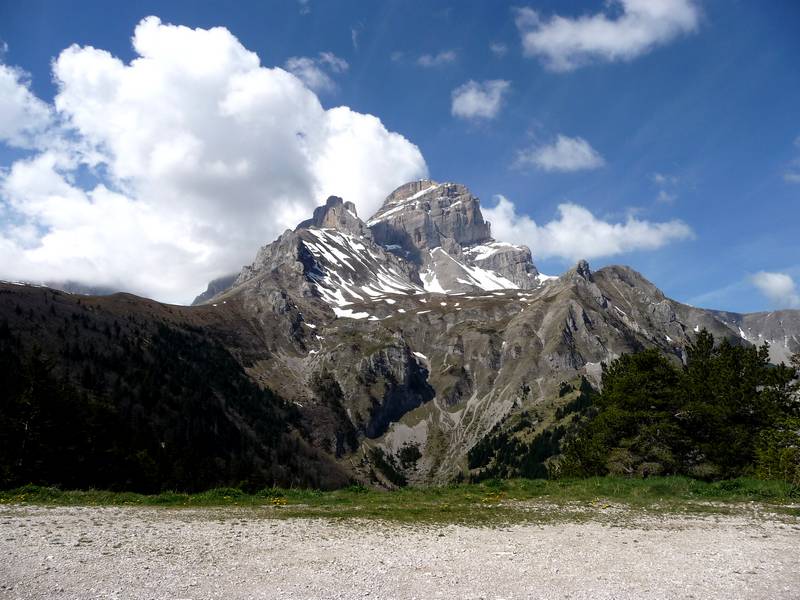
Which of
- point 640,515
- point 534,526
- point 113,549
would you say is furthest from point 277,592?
point 640,515

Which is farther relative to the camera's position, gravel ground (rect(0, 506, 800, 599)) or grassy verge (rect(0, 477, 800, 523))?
grassy verge (rect(0, 477, 800, 523))

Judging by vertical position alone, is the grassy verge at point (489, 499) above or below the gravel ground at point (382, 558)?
below

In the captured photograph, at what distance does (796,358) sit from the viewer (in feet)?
104

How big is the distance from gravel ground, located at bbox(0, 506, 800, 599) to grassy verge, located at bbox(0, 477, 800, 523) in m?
2.24

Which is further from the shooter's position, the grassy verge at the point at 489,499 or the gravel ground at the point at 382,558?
the grassy verge at the point at 489,499

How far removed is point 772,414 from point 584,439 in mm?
14459

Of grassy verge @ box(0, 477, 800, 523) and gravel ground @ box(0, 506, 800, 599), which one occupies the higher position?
gravel ground @ box(0, 506, 800, 599)

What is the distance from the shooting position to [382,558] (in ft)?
43.0

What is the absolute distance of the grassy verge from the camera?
2011 centimetres

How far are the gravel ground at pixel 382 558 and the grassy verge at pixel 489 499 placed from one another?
2243mm

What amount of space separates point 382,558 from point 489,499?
38.9 ft

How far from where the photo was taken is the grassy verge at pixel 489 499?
20109mm

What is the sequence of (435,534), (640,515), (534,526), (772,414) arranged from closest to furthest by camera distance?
(435,534), (534,526), (640,515), (772,414)

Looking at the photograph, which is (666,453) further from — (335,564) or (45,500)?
(45,500)
